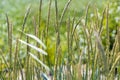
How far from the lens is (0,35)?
17.1 ft

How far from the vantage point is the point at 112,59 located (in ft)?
5.16

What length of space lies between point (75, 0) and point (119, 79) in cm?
509

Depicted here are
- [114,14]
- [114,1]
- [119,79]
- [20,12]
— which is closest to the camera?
[119,79]

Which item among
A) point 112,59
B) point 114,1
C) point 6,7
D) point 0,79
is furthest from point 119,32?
point 6,7

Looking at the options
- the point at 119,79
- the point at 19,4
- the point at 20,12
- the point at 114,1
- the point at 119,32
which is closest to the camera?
the point at 119,32

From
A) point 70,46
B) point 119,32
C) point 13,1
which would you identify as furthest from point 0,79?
point 13,1

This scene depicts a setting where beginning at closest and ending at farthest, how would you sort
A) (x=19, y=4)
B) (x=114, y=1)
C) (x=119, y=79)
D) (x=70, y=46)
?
(x=70, y=46) < (x=119, y=79) < (x=114, y=1) < (x=19, y=4)

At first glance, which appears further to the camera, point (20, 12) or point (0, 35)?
point (20, 12)

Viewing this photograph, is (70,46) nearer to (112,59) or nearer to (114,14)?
(112,59)

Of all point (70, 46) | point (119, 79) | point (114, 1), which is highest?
point (114, 1)

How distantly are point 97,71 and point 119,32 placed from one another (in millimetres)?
364

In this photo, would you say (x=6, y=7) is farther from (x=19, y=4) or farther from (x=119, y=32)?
(x=119, y=32)

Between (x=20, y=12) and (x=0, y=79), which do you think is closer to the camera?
(x=0, y=79)

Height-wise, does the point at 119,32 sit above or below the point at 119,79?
above
